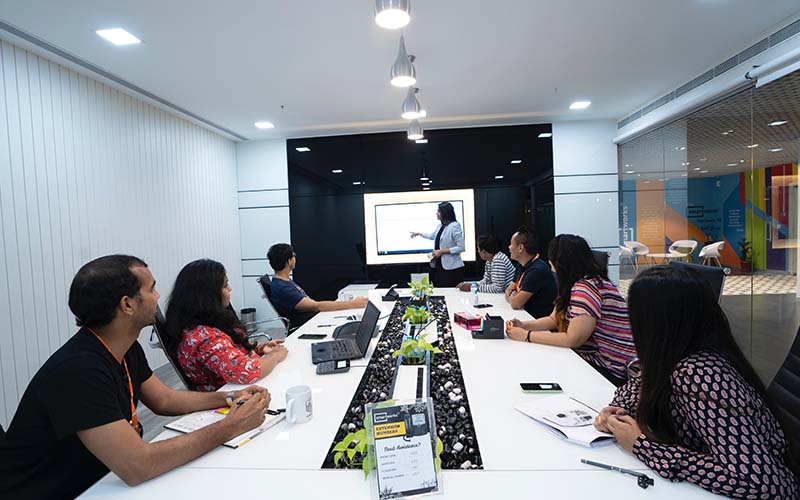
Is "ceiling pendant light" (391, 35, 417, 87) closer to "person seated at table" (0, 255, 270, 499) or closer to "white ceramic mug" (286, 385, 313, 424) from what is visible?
"person seated at table" (0, 255, 270, 499)

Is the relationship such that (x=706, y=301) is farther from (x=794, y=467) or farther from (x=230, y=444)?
(x=230, y=444)

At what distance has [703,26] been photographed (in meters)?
3.01

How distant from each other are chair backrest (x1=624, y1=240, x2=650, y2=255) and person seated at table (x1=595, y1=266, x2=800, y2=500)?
419 centimetres

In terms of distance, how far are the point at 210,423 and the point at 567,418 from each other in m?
1.15

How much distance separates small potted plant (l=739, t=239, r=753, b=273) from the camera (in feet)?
11.4

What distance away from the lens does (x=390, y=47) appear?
3174mm

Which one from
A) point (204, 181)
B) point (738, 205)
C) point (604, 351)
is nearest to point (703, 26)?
point (738, 205)

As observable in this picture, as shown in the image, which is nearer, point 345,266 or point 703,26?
point 703,26

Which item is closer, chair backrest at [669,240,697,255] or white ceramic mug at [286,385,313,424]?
white ceramic mug at [286,385,313,424]

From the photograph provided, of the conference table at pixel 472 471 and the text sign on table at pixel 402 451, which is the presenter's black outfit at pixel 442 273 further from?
the text sign on table at pixel 402 451

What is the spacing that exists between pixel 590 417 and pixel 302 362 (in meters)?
1.28

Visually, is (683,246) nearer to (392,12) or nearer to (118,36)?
(392,12)

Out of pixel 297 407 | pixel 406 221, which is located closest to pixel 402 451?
pixel 297 407

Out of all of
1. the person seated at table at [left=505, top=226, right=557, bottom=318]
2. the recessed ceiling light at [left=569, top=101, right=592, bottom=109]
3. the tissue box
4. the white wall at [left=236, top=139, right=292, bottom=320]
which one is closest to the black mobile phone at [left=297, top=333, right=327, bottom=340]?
the tissue box
